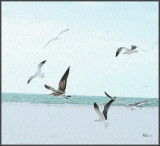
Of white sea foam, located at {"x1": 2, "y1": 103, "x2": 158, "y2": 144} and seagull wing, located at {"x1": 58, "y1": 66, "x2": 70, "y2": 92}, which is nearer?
seagull wing, located at {"x1": 58, "y1": 66, "x2": 70, "y2": 92}

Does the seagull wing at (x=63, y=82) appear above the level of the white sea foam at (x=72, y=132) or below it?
above

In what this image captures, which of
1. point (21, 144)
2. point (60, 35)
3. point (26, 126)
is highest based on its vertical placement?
point (60, 35)

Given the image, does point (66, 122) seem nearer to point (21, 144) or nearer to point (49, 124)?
point (49, 124)

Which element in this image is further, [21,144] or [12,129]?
[12,129]

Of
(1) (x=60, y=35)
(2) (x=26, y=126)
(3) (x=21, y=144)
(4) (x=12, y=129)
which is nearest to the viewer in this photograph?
(3) (x=21, y=144)

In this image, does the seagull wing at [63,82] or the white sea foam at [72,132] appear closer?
the seagull wing at [63,82]

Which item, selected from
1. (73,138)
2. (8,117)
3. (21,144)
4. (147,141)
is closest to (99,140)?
(73,138)

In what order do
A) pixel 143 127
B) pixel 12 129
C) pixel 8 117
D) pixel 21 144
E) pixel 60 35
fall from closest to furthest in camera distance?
pixel 21 144
pixel 60 35
pixel 12 129
pixel 143 127
pixel 8 117

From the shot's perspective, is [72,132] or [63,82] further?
[72,132]

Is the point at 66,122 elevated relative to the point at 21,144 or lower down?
elevated

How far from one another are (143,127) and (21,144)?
11.0ft

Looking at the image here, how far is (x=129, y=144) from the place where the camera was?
622 centimetres

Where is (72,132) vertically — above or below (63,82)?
below

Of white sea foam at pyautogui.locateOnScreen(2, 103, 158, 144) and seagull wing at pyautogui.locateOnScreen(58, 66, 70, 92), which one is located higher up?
seagull wing at pyautogui.locateOnScreen(58, 66, 70, 92)
